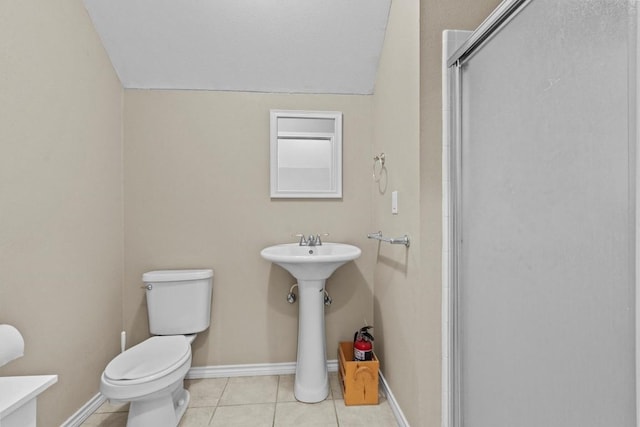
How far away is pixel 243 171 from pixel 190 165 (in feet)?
1.12

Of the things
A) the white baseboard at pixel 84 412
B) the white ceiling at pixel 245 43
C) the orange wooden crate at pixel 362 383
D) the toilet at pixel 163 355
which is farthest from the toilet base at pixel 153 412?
the white ceiling at pixel 245 43

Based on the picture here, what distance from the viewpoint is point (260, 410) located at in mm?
1750

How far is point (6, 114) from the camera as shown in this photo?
4.10 feet

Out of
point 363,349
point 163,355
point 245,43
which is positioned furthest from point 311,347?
point 245,43

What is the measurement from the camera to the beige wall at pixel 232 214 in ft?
6.79

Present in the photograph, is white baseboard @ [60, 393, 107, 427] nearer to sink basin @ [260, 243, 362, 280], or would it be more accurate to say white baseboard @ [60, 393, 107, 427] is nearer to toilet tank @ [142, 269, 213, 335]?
toilet tank @ [142, 269, 213, 335]

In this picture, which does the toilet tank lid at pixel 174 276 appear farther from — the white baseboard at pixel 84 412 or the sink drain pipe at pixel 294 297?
the white baseboard at pixel 84 412

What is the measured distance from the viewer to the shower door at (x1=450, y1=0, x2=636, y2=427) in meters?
0.65

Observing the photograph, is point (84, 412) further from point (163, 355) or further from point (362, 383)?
point (362, 383)

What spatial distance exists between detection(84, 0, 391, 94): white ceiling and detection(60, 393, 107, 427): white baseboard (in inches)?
73.0

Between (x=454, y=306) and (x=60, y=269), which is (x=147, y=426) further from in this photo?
(x=454, y=306)

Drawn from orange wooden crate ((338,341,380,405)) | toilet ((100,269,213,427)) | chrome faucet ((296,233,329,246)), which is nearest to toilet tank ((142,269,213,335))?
toilet ((100,269,213,427))

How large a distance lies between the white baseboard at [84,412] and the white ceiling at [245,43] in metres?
1.86

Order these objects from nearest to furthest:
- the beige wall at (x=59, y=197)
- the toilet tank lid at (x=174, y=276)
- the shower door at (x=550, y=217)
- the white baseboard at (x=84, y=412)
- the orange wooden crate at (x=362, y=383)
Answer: the shower door at (x=550, y=217)
the beige wall at (x=59, y=197)
the white baseboard at (x=84, y=412)
the orange wooden crate at (x=362, y=383)
the toilet tank lid at (x=174, y=276)
